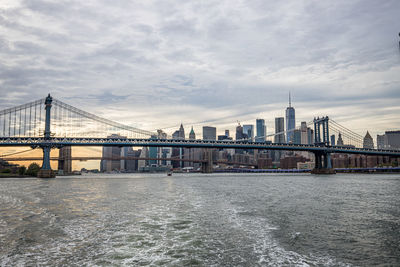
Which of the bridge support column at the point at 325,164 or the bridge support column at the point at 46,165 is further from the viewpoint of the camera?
the bridge support column at the point at 325,164

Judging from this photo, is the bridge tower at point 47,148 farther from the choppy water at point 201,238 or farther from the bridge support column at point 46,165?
the choppy water at point 201,238

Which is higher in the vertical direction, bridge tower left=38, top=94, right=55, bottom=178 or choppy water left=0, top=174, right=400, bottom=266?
bridge tower left=38, top=94, right=55, bottom=178

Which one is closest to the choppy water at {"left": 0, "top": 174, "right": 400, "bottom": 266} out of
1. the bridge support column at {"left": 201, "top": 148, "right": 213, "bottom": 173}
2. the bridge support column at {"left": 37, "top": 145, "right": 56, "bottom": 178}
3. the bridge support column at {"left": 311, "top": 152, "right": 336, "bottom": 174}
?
the bridge support column at {"left": 37, "top": 145, "right": 56, "bottom": 178}

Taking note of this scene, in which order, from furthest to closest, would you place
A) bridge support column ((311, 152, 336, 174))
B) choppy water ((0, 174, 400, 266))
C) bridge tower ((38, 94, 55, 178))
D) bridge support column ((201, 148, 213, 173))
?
bridge support column ((201, 148, 213, 173)) < bridge support column ((311, 152, 336, 174)) < bridge tower ((38, 94, 55, 178)) < choppy water ((0, 174, 400, 266))

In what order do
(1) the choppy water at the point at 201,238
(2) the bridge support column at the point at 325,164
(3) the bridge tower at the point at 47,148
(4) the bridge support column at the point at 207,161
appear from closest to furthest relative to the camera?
(1) the choppy water at the point at 201,238, (3) the bridge tower at the point at 47,148, (2) the bridge support column at the point at 325,164, (4) the bridge support column at the point at 207,161

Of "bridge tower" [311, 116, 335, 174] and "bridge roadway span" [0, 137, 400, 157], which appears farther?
"bridge tower" [311, 116, 335, 174]

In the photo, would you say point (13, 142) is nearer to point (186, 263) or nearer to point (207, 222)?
point (207, 222)

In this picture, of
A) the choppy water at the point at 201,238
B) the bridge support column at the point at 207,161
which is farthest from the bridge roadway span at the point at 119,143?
the bridge support column at the point at 207,161

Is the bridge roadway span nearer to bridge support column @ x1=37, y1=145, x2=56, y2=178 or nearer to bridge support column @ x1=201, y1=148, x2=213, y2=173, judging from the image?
bridge support column @ x1=37, y1=145, x2=56, y2=178

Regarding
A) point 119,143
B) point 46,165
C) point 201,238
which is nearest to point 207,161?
point 119,143

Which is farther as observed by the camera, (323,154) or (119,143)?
(323,154)

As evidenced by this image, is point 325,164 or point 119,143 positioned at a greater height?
point 119,143

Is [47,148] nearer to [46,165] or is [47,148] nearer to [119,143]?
[46,165]

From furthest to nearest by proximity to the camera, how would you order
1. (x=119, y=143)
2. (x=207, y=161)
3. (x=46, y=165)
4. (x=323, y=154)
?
(x=207, y=161)
(x=323, y=154)
(x=119, y=143)
(x=46, y=165)
